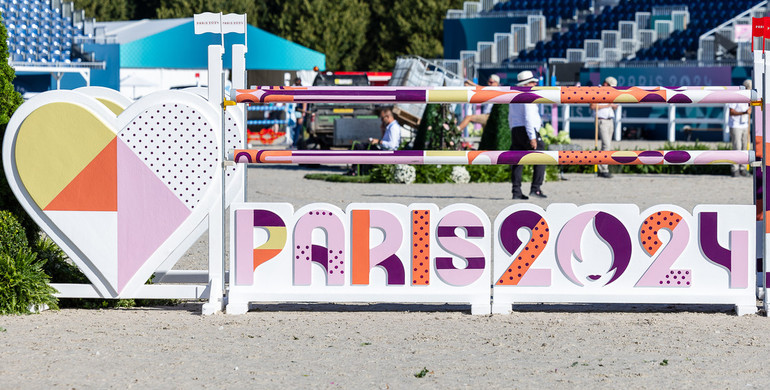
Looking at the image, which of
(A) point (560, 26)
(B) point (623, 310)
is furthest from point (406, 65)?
(B) point (623, 310)

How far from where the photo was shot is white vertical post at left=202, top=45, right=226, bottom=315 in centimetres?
646

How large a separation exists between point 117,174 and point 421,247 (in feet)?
5.61

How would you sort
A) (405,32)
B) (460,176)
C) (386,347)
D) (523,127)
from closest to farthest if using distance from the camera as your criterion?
(386,347) < (523,127) < (460,176) < (405,32)

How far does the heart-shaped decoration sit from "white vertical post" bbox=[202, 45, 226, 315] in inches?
2.3

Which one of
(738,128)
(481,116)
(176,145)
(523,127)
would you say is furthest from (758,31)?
(481,116)

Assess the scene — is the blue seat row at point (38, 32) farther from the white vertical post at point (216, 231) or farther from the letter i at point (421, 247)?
the letter i at point (421, 247)

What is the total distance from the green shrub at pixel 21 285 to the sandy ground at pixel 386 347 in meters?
0.12

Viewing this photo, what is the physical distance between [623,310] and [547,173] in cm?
1147

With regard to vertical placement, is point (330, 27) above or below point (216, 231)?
above

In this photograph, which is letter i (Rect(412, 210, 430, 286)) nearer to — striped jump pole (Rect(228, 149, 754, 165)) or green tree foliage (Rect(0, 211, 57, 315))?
striped jump pole (Rect(228, 149, 754, 165))

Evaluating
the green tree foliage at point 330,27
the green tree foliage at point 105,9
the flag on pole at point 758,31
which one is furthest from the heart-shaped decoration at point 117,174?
the green tree foliage at point 105,9

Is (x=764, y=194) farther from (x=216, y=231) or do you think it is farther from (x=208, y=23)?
(x=208, y=23)

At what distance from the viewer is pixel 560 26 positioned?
42219 millimetres

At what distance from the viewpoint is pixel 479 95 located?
6.51 metres
